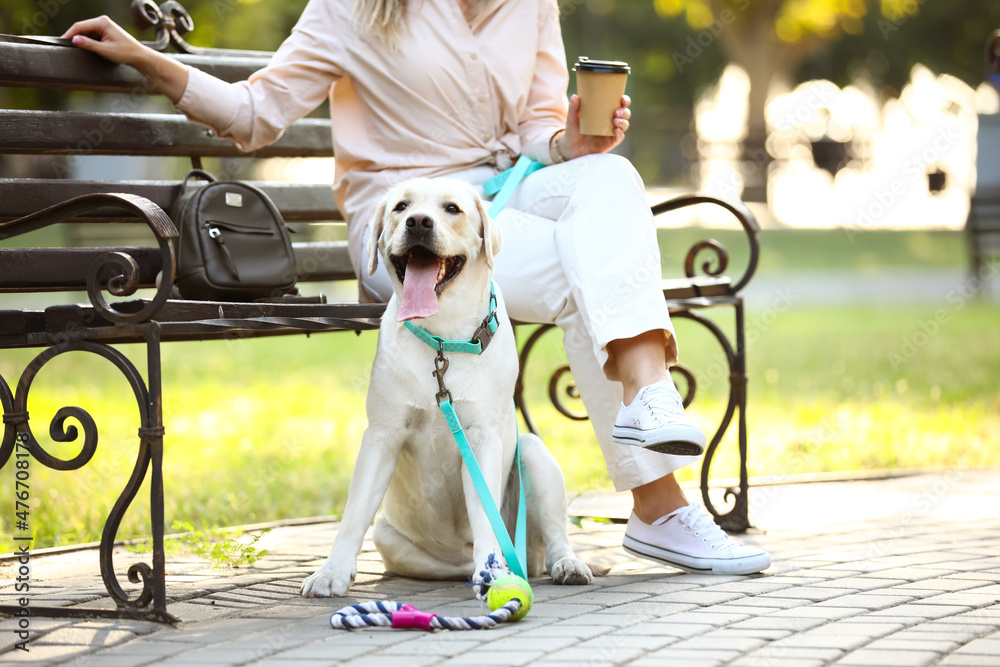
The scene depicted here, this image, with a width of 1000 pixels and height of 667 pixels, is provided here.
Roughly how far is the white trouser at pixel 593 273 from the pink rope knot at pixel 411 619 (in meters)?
0.96

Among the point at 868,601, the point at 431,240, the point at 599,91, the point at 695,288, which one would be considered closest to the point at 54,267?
the point at 431,240

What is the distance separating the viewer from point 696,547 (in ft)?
11.1

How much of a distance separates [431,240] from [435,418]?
1.69 ft

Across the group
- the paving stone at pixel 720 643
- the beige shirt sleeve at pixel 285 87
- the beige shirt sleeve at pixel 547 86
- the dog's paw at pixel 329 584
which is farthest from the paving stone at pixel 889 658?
the beige shirt sleeve at pixel 285 87

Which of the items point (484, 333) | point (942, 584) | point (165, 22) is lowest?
point (942, 584)

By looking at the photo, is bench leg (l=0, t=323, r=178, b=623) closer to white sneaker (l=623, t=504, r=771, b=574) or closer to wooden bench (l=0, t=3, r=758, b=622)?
wooden bench (l=0, t=3, r=758, b=622)

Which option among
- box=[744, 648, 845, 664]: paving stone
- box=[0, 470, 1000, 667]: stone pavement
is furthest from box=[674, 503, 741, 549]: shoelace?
box=[744, 648, 845, 664]: paving stone

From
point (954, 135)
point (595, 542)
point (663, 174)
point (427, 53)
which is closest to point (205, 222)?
point (427, 53)

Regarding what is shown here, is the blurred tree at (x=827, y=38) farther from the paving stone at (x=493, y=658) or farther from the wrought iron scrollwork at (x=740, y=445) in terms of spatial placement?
the paving stone at (x=493, y=658)

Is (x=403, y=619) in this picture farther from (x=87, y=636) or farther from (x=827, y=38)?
(x=827, y=38)

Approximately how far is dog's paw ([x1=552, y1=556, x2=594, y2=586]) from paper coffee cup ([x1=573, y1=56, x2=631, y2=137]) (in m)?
1.36

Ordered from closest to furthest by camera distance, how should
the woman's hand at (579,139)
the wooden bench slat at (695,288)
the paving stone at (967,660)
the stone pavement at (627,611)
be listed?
the paving stone at (967,660) < the stone pavement at (627,611) < the woman's hand at (579,139) < the wooden bench slat at (695,288)

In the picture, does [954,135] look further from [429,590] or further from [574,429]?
[429,590]

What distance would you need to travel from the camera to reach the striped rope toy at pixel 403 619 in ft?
8.92
